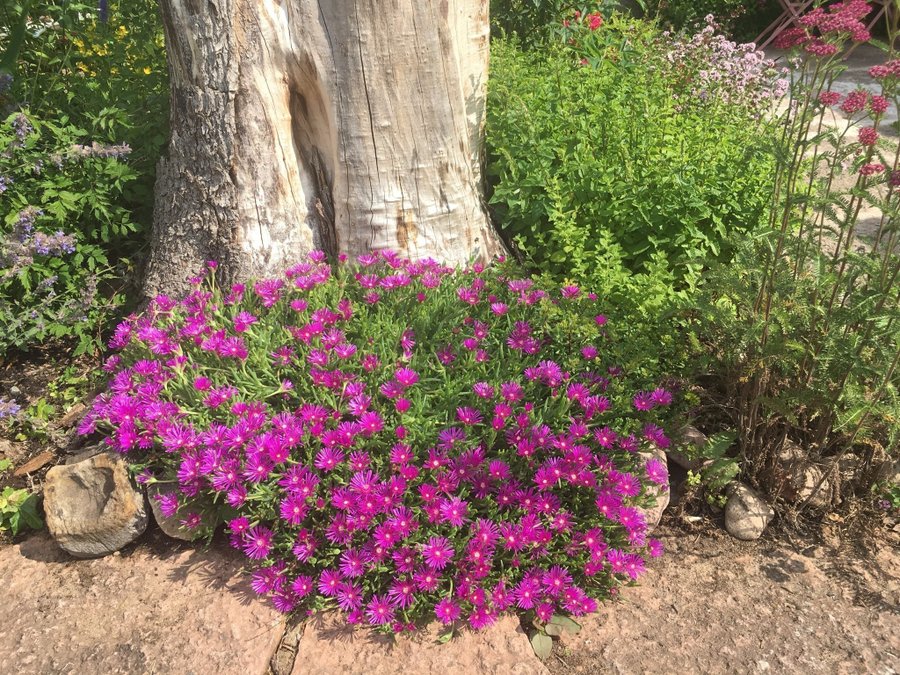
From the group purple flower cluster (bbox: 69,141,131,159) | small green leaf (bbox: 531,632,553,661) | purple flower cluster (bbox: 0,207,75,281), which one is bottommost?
small green leaf (bbox: 531,632,553,661)

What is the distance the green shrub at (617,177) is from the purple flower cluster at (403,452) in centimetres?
69

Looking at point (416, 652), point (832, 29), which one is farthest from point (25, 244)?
point (832, 29)

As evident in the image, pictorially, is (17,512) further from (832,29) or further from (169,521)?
(832,29)

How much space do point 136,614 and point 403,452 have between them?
3.65ft

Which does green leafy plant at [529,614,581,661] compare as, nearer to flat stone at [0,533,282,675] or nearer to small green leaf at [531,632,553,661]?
small green leaf at [531,632,553,661]

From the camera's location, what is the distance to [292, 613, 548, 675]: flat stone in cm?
223

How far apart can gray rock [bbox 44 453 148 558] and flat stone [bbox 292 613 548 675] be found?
856 mm

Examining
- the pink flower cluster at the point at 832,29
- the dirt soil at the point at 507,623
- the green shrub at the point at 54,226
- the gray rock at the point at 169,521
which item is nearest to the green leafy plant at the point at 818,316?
the pink flower cluster at the point at 832,29

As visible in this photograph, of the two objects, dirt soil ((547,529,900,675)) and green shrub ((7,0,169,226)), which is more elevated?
green shrub ((7,0,169,226))

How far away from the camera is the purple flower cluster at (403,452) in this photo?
2316 mm

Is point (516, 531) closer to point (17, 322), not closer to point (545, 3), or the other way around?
point (17, 322)

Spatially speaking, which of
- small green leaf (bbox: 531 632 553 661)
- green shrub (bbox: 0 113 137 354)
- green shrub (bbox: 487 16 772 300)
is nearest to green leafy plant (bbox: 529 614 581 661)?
small green leaf (bbox: 531 632 553 661)

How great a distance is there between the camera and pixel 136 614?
2.46m

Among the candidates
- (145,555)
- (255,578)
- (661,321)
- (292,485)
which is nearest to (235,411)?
(292,485)
